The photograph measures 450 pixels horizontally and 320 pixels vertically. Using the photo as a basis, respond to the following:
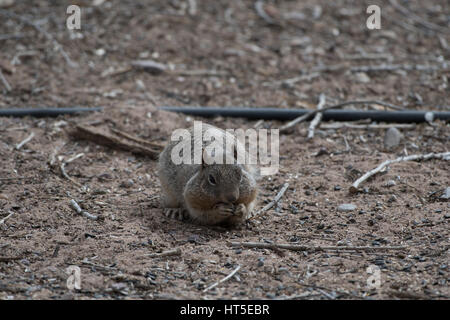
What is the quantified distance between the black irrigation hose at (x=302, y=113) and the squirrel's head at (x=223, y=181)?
9.82 ft

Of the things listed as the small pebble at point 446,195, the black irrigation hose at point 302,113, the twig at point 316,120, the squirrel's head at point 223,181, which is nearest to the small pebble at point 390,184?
the small pebble at point 446,195

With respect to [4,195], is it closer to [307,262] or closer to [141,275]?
[141,275]

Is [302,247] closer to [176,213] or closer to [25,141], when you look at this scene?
[176,213]

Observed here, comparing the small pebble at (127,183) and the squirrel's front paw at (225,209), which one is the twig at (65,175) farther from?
the squirrel's front paw at (225,209)

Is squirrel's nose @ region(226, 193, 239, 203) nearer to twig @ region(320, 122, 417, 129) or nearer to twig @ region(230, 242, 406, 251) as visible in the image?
twig @ region(230, 242, 406, 251)

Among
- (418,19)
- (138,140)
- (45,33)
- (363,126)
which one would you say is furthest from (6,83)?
(418,19)

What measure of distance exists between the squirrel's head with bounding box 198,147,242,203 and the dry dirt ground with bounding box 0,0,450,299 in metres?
0.38

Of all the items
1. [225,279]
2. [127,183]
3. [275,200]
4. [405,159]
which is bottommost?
[225,279]

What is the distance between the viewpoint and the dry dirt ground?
179 inches

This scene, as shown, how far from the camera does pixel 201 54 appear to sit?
10234 millimetres

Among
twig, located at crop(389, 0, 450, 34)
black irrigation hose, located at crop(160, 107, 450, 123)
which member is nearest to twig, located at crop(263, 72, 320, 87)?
black irrigation hose, located at crop(160, 107, 450, 123)

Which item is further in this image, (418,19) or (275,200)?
(418,19)

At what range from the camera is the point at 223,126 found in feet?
26.7

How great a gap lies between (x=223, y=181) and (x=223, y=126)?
2.91 m
